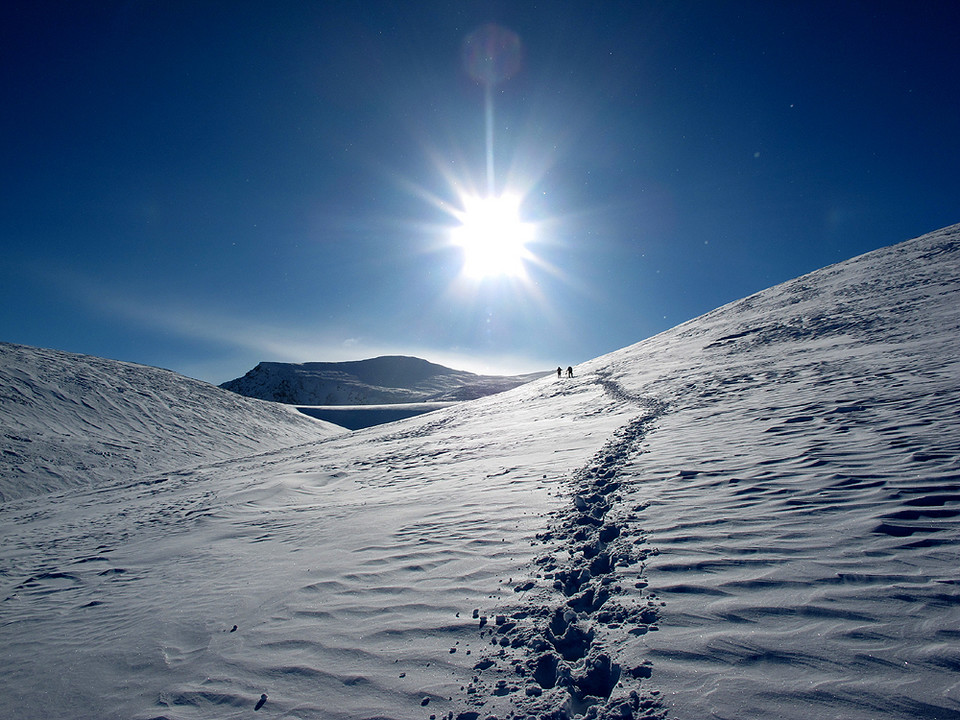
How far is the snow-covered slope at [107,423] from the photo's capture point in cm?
1980

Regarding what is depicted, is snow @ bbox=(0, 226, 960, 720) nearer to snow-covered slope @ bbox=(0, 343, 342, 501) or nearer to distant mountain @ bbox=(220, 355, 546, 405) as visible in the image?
snow-covered slope @ bbox=(0, 343, 342, 501)

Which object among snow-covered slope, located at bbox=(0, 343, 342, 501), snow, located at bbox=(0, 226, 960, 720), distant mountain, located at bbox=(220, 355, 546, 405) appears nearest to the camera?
snow, located at bbox=(0, 226, 960, 720)

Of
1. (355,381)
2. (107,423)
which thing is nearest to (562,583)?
(107,423)

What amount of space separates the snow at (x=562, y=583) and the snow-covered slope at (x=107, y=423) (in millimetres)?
9999

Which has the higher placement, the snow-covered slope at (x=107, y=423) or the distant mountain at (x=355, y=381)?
the distant mountain at (x=355, y=381)

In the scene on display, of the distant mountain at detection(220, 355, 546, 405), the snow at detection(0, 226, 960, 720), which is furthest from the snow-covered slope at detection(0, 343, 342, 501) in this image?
the distant mountain at detection(220, 355, 546, 405)

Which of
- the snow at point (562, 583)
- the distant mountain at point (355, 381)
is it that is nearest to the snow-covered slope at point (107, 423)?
the snow at point (562, 583)

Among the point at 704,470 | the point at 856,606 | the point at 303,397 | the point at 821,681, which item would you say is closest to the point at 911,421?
the point at 704,470

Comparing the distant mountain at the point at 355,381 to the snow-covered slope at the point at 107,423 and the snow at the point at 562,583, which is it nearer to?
the snow-covered slope at the point at 107,423

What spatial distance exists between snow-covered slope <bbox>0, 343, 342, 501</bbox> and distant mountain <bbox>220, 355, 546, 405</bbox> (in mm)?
90729

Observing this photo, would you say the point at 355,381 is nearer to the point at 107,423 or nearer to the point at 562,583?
the point at 107,423

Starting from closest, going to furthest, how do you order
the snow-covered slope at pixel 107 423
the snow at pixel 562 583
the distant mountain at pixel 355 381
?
the snow at pixel 562 583 → the snow-covered slope at pixel 107 423 → the distant mountain at pixel 355 381

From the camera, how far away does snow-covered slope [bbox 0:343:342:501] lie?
1980 cm

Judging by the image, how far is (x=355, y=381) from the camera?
164 metres
